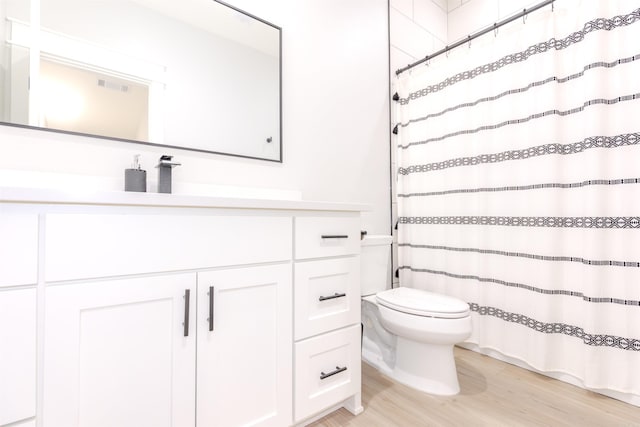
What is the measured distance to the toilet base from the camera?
1.41 metres

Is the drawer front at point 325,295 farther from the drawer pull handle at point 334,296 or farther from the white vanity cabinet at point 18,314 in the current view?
the white vanity cabinet at point 18,314

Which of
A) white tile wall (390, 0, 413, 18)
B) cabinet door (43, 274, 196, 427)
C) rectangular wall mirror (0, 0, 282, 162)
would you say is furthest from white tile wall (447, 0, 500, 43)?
cabinet door (43, 274, 196, 427)

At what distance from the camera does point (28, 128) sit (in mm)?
1022

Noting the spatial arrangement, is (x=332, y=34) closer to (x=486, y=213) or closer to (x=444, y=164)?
(x=444, y=164)

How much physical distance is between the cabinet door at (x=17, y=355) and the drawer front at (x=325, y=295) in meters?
0.70

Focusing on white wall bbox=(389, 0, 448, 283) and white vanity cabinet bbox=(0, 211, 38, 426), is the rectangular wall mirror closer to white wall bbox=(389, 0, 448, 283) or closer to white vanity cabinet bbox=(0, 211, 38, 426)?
white vanity cabinet bbox=(0, 211, 38, 426)

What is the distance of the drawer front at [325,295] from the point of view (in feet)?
3.58

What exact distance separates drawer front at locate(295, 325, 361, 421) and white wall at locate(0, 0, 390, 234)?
819 mm

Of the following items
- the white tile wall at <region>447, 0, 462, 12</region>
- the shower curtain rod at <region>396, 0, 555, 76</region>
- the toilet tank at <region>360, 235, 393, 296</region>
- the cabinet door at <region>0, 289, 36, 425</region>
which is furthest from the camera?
the white tile wall at <region>447, 0, 462, 12</region>

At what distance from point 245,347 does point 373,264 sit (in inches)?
38.7

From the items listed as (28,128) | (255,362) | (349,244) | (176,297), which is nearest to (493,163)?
(349,244)

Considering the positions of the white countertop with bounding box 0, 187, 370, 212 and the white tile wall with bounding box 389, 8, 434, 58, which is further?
the white tile wall with bounding box 389, 8, 434, 58

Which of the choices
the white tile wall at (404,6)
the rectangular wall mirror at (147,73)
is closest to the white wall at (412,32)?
the white tile wall at (404,6)

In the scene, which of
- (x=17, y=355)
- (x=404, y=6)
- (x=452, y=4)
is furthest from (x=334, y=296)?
(x=452, y=4)
